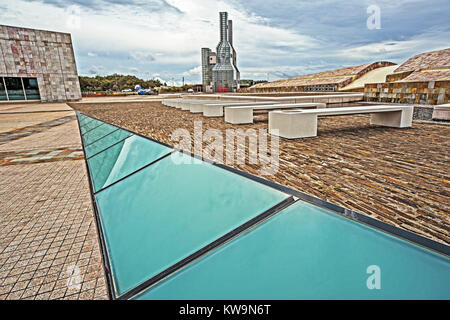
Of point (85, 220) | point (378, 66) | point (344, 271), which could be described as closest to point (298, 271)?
point (344, 271)

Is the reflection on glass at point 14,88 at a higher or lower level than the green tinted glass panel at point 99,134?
higher

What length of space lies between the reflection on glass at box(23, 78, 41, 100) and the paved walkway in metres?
34.5

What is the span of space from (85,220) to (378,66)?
1425 inches

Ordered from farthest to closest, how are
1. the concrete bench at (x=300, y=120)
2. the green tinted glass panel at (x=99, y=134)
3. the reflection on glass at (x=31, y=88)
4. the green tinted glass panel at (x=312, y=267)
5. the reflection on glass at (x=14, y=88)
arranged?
the reflection on glass at (x=31, y=88) → the reflection on glass at (x=14, y=88) → the green tinted glass panel at (x=99, y=134) → the concrete bench at (x=300, y=120) → the green tinted glass panel at (x=312, y=267)

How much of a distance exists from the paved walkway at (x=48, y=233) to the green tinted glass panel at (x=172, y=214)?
1.07 feet

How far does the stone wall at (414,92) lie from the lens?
35.1 feet

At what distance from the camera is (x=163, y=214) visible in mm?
2316

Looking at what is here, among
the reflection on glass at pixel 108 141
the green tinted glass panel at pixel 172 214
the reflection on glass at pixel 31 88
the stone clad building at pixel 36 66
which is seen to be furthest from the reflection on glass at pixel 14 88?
the green tinted glass panel at pixel 172 214

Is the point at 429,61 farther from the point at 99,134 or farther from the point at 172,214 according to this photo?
the point at 172,214

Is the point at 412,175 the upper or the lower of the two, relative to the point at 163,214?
lower

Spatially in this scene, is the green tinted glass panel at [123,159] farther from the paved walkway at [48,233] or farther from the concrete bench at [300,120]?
the concrete bench at [300,120]

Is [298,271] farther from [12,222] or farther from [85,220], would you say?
[12,222]

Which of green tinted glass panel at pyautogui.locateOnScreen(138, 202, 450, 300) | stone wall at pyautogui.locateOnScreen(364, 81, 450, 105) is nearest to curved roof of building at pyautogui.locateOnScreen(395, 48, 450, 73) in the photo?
stone wall at pyautogui.locateOnScreen(364, 81, 450, 105)

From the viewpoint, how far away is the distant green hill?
81.1 metres
